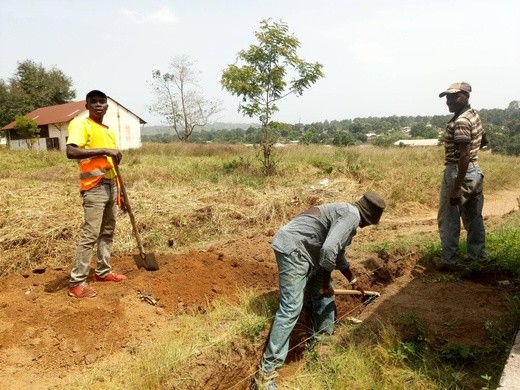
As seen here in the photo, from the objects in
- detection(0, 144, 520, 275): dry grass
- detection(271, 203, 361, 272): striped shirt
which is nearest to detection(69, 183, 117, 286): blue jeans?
detection(0, 144, 520, 275): dry grass

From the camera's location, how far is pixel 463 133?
434cm

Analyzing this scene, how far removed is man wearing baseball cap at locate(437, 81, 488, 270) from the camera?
4.38m

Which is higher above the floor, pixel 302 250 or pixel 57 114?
pixel 57 114

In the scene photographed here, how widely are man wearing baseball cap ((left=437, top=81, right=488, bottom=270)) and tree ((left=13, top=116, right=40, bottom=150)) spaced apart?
96.8 ft

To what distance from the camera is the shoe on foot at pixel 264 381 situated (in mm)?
3221

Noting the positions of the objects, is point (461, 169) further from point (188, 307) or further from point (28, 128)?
point (28, 128)

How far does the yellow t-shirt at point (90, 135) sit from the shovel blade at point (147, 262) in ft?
3.53

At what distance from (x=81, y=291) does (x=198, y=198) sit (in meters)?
4.29

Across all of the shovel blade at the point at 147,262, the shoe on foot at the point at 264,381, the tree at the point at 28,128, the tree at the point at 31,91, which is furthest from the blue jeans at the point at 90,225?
the tree at the point at 31,91

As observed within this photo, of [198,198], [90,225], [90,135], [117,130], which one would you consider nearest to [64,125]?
[117,130]

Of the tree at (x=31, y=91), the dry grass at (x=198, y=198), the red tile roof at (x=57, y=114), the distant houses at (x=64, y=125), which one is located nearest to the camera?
the dry grass at (x=198, y=198)

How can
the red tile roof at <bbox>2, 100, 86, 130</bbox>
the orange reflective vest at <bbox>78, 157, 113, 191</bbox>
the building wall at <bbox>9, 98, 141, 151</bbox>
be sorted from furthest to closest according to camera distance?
the building wall at <bbox>9, 98, 141, 151</bbox>, the red tile roof at <bbox>2, 100, 86, 130</bbox>, the orange reflective vest at <bbox>78, 157, 113, 191</bbox>

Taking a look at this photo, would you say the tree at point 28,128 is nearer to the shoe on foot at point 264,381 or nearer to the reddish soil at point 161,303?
the reddish soil at point 161,303

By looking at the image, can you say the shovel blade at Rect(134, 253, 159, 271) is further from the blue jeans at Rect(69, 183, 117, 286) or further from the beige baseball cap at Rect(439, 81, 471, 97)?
the beige baseball cap at Rect(439, 81, 471, 97)
